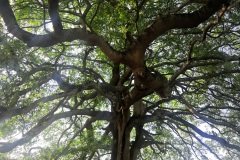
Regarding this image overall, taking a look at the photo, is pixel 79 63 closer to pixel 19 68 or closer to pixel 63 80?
pixel 63 80

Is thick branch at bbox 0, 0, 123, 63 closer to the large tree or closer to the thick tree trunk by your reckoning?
the large tree

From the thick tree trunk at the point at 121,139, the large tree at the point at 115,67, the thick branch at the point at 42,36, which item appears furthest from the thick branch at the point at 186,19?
the thick tree trunk at the point at 121,139

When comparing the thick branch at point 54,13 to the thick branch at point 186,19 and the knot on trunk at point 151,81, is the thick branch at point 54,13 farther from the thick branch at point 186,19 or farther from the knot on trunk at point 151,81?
the knot on trunk at point 151,81

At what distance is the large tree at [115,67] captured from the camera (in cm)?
512

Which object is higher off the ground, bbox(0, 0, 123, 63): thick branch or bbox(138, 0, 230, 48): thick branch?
bbox(138, 0, 230, 48): thick branch

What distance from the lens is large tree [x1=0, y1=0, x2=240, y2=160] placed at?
5.12m

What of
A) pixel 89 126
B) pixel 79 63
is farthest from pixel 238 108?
pixel 79 63

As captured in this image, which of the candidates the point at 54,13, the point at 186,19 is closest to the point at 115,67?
the point at 186,19

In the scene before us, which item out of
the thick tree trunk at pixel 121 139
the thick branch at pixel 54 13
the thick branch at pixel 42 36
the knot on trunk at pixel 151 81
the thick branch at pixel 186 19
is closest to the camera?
the thick branch at pixel 54 13

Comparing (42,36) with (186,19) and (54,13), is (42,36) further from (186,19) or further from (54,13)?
(186,19)

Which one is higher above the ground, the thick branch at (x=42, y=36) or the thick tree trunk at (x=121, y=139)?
the thick tree trunk at (x=121, y=139)

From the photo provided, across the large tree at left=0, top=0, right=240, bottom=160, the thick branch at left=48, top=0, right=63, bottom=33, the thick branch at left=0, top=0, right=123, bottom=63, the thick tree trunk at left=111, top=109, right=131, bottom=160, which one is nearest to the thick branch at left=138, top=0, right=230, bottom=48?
the large tree at left=0, top=0, right=240, bottom=160

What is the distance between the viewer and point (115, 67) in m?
8.21

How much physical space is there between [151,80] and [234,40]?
2.35m
